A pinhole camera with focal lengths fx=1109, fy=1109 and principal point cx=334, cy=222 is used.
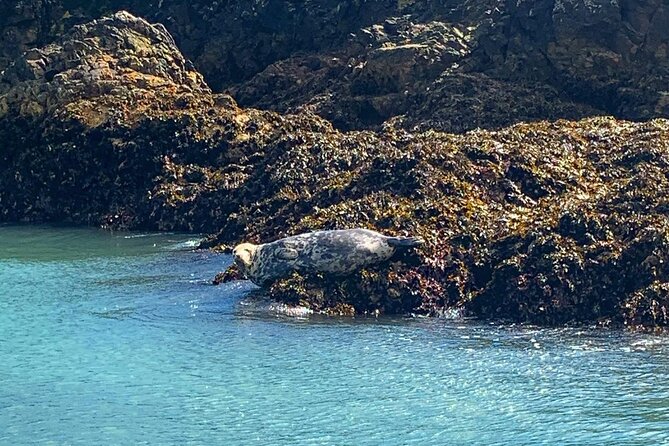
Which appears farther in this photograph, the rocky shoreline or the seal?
the seal

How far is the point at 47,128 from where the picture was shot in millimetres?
23906

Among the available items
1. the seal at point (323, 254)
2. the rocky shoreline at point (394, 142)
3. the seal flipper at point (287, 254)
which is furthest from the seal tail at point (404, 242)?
the seal flipper at point (287, 254)

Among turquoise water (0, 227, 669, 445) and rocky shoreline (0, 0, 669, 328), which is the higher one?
rocky shoreline (0, 0, 669, 328)

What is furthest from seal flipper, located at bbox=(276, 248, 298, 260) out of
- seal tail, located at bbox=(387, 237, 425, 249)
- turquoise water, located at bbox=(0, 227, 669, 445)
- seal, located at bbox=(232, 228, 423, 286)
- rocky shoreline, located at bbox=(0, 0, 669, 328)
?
seal tail, located at bbox=(387, 237, 425, 249)

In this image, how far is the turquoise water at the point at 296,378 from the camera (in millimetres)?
8742

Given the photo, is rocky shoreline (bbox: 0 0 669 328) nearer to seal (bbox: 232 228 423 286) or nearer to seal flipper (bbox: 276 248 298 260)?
seal (bbox: 232 228 423 286)

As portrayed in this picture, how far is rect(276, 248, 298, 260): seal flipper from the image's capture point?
13.7m

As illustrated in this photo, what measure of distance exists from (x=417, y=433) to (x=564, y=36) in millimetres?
19118

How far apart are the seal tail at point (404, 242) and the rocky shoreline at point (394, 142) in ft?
0.48

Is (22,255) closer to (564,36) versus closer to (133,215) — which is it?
(133,215)

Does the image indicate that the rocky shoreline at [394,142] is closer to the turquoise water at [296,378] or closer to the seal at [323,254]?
the seal at [323,254]

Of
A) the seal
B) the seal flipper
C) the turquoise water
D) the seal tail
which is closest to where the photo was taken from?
the turquoise water

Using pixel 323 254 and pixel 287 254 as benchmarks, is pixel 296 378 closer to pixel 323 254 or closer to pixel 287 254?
pixel 323 254

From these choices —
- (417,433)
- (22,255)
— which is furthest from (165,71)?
(417,433)
